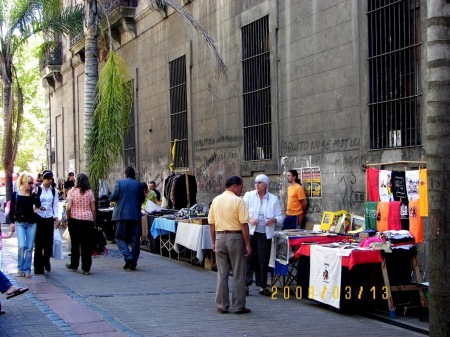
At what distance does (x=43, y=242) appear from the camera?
1291 cm

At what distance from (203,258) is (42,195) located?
3255 mm

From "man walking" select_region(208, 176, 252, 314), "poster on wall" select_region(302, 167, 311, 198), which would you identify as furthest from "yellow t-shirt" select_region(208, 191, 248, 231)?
"poster on wall" select_region(302, 167, 311, 198)

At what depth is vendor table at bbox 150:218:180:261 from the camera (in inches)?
614

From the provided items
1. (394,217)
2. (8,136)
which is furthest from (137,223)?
(8,136)

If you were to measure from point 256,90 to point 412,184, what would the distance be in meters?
7.25

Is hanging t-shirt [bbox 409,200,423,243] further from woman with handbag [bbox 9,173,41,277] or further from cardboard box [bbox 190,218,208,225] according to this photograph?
woman with handbag [bbox 9,173,41,277]

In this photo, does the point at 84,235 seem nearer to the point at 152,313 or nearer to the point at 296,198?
the point at 152,313

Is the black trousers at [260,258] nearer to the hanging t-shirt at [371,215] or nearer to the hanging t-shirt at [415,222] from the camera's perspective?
the hanging t-shirt at [371,215]

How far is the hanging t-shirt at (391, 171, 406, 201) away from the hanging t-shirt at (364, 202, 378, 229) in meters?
0.36

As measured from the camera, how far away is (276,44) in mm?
Answer: 16797

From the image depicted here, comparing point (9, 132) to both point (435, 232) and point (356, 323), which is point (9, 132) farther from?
point (435, 232)

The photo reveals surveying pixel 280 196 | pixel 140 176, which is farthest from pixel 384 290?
pixel 140 176

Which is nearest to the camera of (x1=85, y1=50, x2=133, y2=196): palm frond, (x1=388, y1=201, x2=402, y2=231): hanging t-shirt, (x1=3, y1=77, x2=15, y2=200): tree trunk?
(x1=388, y1=201, x2=402, y2=231): hanging t-shirt

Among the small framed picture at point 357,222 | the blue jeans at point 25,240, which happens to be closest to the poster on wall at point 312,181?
the small framed picture at point 357,222
